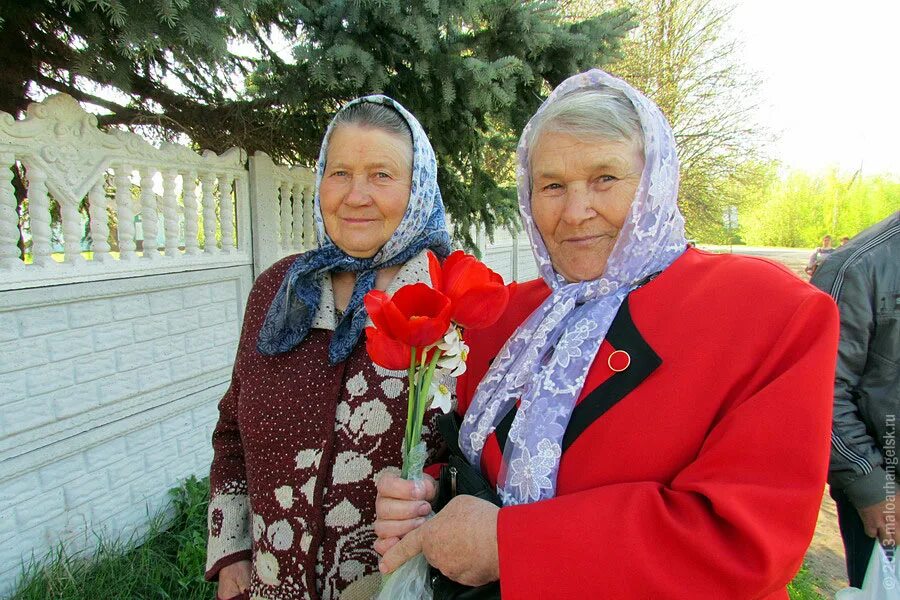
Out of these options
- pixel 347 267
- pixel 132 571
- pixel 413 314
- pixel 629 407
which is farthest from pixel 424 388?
pixel 132 571

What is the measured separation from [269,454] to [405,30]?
2202mm

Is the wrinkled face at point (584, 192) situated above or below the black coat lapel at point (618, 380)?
above

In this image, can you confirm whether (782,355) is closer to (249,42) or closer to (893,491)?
(893,491)

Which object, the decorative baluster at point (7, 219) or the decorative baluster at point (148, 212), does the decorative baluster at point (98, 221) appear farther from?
the decorative baluster at point (7, 219)

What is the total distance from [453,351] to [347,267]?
2.19 ft

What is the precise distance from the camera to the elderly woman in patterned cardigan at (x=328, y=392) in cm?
138

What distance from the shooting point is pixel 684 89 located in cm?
1255

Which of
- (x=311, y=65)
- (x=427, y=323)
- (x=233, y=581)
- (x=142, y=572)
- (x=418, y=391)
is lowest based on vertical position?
(x=142, y=572)

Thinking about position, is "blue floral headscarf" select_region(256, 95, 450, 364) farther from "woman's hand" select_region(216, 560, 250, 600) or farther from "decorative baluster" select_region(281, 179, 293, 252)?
"decorative baluster" select_region(281, 179, 293, 252)

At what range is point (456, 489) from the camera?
3.83ft

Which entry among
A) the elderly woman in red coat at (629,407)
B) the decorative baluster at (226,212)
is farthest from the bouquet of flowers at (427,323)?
the decorative baluster at (226,212)

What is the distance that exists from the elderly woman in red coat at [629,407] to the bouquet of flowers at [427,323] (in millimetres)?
120

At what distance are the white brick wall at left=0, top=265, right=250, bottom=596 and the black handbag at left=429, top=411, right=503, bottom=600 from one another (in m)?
2.17

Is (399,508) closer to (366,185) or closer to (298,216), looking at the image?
(366,185)
